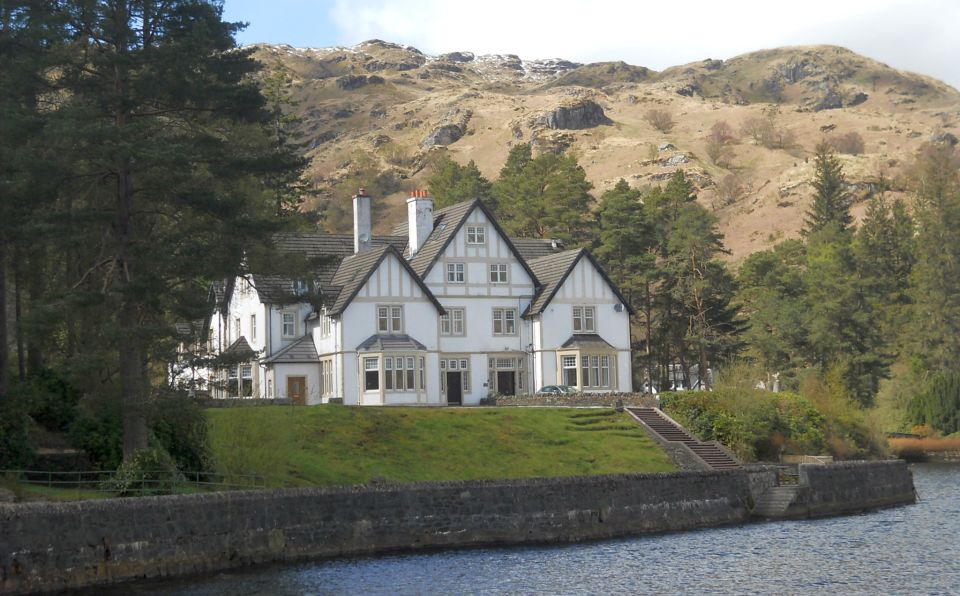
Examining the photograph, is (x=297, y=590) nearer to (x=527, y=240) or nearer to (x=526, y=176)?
(x=527, y=240)

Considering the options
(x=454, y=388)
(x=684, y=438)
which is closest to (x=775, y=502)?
(x=684, y=438)

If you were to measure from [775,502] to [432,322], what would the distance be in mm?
22165

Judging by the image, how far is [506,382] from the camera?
67875 millimetres

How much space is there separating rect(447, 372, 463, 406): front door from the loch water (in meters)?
24.0

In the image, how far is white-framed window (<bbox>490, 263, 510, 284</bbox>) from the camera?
224 feet

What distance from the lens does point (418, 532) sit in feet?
124

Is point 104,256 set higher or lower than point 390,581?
higher

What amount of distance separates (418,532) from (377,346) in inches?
969

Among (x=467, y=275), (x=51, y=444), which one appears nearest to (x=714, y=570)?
(x=51, y=444)

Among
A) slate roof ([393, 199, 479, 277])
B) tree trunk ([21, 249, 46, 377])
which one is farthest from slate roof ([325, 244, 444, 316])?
tree trunk ([21, 249, 46, 377])

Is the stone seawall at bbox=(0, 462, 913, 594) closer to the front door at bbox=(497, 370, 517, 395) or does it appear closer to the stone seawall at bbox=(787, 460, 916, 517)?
the stone seawall at bbox=(787, 460, 916, 517)

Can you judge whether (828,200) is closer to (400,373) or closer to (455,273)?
(455,273)

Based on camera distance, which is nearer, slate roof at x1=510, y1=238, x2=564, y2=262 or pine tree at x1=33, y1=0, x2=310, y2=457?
pine tree at x1=33, y1=0, x2=310, y2=457

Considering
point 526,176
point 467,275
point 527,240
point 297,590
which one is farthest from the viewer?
point 526,176
